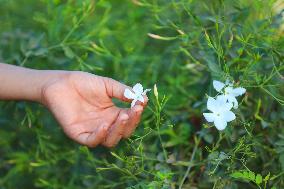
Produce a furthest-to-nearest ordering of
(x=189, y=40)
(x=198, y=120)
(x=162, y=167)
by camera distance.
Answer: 1. (x=198, y=120)
2. (x=189, y=40)
3. (x=162, y=167)

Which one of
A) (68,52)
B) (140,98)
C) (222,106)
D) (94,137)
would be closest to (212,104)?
(222,106)

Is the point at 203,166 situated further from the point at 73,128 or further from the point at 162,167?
the point at 73,128

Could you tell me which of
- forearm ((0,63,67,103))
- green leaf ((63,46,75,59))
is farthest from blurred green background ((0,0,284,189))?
forearm ((0,63,67,103))

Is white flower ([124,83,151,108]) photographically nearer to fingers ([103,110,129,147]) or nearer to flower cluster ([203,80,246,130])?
fingers ([103,110,129,147])

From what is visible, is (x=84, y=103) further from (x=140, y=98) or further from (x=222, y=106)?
(x=222, y=106)

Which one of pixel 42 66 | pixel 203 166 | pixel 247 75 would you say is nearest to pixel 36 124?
pixel 42 66

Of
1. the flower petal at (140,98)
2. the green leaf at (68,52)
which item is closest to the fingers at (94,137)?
the flower petal at (140,98)

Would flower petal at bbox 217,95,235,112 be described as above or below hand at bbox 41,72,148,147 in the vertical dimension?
above
